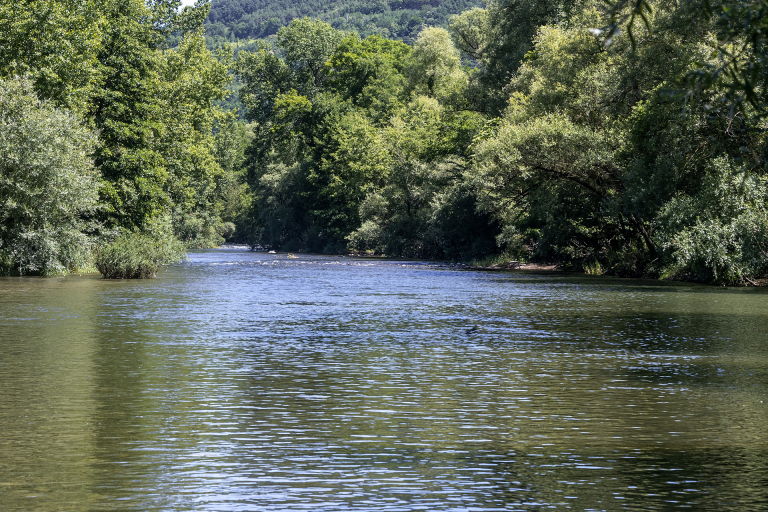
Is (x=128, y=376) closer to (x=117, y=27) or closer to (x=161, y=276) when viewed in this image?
(x=161, y=276)

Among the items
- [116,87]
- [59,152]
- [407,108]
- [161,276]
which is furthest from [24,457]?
[407,108]

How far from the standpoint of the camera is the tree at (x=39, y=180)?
4425 cm

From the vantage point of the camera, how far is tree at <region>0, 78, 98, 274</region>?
44250 millimetres

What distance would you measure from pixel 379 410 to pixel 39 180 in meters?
36.4

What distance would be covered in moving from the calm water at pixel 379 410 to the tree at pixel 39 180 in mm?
16210

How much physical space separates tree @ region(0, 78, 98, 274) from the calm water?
16.2 metres

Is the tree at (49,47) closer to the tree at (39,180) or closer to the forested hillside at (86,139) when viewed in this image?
the forested hillside at (86,139)

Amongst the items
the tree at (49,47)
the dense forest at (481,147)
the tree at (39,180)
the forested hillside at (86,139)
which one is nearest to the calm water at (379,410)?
the dense forest at (481,147)

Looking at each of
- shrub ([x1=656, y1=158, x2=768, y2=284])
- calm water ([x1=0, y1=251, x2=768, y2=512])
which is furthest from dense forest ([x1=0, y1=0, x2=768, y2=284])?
calm water ([x1=0, y1=251, x2=768, y2=512])

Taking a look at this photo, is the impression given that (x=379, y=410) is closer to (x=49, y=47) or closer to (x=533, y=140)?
(x=49, y=47)

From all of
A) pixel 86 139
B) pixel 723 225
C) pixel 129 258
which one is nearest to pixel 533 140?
pixel 723 225

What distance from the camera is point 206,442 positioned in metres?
11.6

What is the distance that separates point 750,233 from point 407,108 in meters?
65.0

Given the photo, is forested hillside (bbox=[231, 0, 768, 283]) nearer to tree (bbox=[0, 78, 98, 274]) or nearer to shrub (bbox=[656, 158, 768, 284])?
shrub (bbox=[656, 158, 768, 284])
